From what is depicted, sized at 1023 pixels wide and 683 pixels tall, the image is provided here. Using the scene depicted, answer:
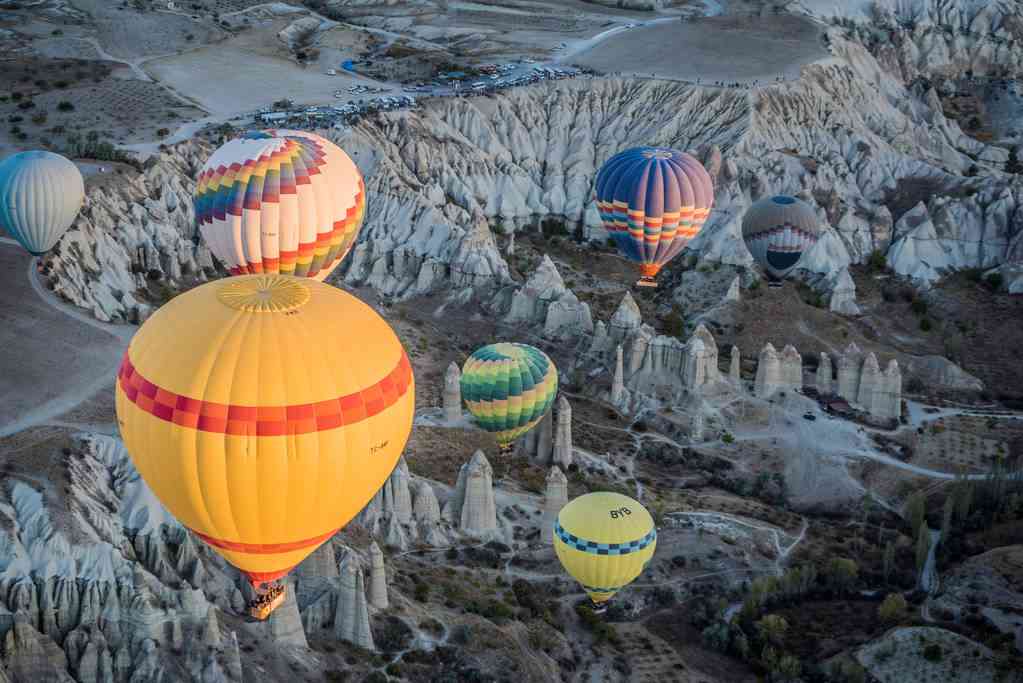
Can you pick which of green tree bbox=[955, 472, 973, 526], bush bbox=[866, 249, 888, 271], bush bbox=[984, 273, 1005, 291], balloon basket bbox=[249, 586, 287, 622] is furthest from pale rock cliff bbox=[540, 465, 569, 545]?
bush bbox=[984, 273, 1005, 291]

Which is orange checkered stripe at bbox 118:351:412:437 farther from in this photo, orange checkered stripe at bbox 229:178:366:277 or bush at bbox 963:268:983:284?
bush at bbox 963:268:983:284

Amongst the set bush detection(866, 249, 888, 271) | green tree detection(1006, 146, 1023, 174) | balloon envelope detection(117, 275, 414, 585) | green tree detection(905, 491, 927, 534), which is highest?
balloon envelope detection(117, 275, 414, 585)

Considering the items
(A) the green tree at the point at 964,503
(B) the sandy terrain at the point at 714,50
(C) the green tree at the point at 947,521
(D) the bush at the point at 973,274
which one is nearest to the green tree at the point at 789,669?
(C) the green tree at the point at 947,521

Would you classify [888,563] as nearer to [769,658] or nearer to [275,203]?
[769,658]

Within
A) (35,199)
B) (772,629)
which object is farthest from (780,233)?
(35,199)

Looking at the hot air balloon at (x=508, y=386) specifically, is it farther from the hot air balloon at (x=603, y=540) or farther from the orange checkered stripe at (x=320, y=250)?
the hot air balloon at (x=603, y=540)
